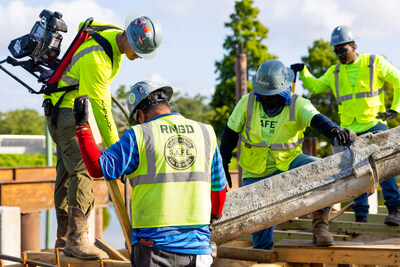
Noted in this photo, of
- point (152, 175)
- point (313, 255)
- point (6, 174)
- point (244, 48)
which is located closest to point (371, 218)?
point (313, 255)

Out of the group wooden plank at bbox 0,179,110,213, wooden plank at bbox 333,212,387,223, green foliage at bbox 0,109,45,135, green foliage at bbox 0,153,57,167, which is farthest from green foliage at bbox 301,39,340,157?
green foliage at bbox 0,109,45,135

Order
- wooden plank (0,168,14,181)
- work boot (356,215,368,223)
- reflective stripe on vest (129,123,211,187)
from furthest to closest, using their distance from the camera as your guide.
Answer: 1. wooden plank (0,168,14,181)
2. work boot (356,215,368,223)
3. reflective stripe on vest (129,123,211,187)

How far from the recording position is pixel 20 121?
238 ft

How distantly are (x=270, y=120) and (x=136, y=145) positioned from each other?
247cm

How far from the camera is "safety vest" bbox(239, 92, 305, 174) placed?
5652 mm

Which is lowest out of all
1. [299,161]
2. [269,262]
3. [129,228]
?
[269,262]

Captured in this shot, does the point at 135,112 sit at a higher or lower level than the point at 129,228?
higher

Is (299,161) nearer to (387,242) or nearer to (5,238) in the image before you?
(387,242)

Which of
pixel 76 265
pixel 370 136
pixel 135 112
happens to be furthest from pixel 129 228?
pixel 370 136

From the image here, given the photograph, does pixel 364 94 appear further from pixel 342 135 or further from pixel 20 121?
pixel 20 121

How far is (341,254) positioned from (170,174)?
259 centimetres

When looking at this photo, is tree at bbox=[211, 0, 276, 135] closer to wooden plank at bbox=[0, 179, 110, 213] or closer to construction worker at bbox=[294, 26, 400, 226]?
wooden plank at bbox=[0, 179, 110, 213]

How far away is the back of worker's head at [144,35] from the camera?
16.1 feet

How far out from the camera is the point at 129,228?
15.2 ft
